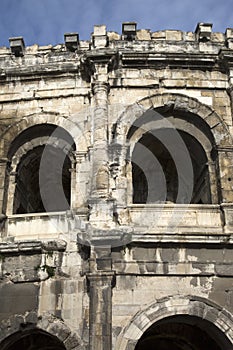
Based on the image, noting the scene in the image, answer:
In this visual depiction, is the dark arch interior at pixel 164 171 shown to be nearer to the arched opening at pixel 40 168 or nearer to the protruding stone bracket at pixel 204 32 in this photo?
the arched opening at pixel 40 168

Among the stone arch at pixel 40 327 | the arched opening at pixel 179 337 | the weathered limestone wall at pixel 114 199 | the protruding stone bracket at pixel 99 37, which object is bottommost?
the stone arch at pixel 40 327

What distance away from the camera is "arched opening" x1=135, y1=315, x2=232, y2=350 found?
988cm

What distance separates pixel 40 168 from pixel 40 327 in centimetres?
445

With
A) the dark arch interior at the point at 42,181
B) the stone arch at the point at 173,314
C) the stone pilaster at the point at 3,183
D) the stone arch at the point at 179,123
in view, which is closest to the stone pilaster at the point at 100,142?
the stone arch at the point at 179,123

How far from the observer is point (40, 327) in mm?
8773

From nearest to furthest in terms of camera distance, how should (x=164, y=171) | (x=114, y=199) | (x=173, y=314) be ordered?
(x=173, y=314)
(x=114, y=199)
(x=164, y=171)

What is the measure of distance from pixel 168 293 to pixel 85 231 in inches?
78.1

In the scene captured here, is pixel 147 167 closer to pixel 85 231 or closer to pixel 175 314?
pixel 85 231

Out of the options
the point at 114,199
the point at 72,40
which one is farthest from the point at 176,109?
the point at 72,40

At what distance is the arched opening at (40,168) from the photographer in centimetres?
1094

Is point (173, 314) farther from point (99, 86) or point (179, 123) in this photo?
point (99, 86)

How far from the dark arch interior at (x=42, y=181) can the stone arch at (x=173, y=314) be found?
3867mm

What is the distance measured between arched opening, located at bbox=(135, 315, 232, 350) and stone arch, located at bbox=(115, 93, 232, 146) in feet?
13.4

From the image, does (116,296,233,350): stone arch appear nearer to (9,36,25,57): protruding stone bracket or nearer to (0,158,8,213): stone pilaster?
(0,158,8,213): stone pilaster
